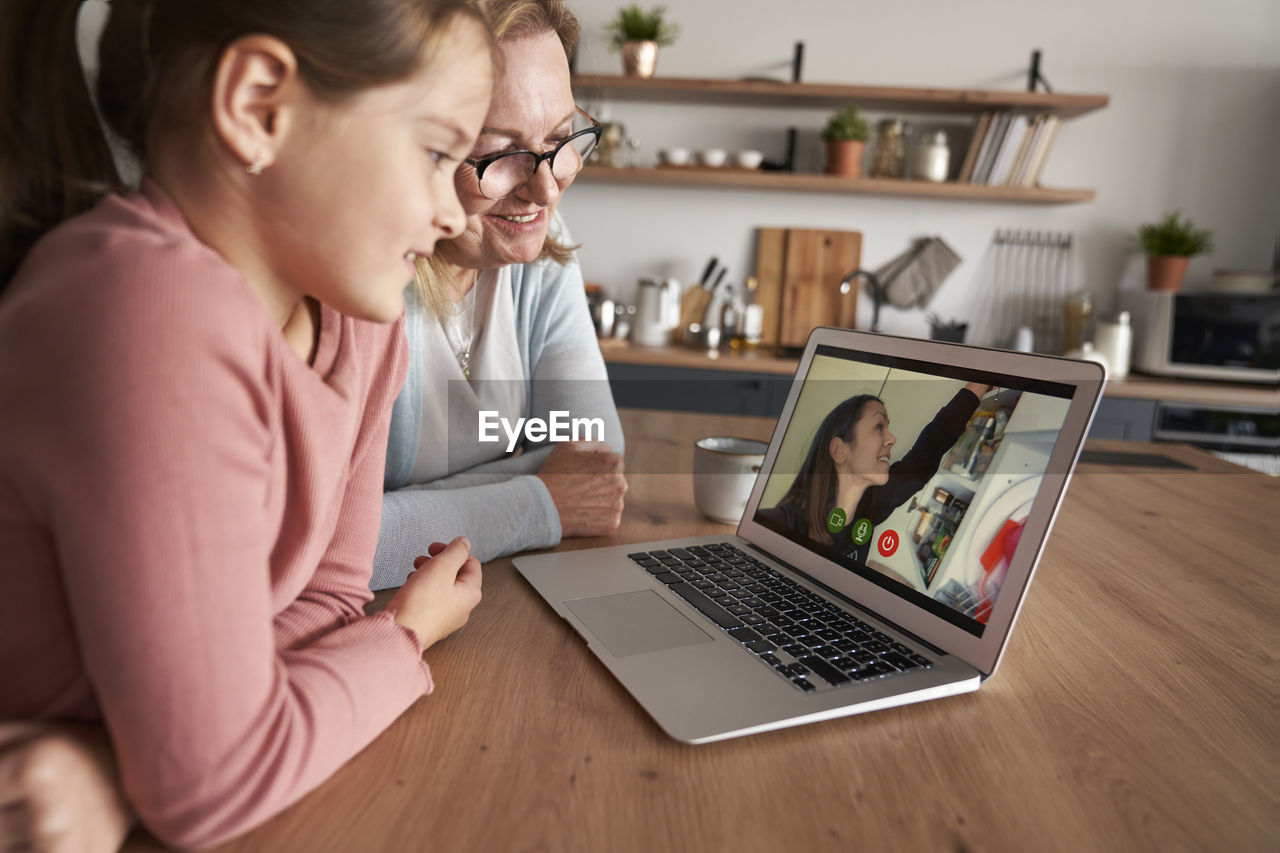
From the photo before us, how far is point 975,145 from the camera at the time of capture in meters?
3.38

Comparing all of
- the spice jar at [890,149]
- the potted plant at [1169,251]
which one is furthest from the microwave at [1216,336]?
the spice jar at [890,149]

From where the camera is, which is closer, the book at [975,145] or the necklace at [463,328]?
the necklace at [463,328]

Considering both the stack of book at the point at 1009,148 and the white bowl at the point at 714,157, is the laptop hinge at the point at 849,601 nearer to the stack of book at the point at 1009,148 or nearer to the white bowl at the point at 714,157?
the white bowl at the point at 714,157

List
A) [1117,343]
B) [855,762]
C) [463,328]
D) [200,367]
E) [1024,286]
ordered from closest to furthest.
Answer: [200,367] < [855,762] < [463,328] < [1117,343] < [1024,286]

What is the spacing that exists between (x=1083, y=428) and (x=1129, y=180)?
348cm

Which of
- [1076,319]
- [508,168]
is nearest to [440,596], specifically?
[508,168]

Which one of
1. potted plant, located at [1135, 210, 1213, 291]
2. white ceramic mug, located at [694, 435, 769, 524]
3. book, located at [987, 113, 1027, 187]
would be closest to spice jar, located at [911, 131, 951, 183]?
book, located at [987, 113, 1027, 187]

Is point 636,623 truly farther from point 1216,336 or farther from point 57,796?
point 1216,336

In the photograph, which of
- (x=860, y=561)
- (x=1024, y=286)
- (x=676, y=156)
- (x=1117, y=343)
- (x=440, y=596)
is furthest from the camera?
(x=1024, y=286)

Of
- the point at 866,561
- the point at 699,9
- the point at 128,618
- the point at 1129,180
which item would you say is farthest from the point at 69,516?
the point at 1129,180

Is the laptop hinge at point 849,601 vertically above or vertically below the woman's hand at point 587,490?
below

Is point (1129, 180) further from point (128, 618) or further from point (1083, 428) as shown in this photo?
point (128, 618)

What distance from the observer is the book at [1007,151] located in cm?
332

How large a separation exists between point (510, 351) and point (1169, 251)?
119 inches
